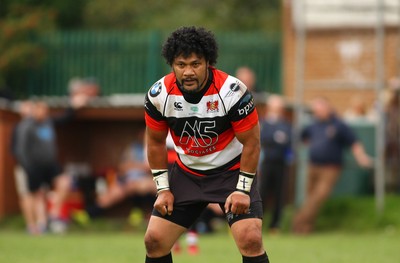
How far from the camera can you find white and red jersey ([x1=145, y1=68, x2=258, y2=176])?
305 inches

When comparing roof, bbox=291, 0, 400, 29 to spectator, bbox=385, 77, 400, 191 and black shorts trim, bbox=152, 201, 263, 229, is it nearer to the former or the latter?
spectator, bbox=385, 77, 400, 191

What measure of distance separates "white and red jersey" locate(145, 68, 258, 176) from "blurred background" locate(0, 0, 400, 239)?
10.3 meters

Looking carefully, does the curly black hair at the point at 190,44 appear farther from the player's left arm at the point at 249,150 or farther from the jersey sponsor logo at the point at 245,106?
the player's left arm at the point at 249,150

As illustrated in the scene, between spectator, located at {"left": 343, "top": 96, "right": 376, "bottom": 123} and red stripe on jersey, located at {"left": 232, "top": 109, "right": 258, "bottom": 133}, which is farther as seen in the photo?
spectator, located at {"left": 343, "top": 96, "right": 376, "bottom": 123}

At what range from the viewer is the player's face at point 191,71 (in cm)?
757

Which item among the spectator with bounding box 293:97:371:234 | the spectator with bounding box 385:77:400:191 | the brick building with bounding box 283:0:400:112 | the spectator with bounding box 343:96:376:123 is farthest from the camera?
the brick building with bounding box 283:0:400:112

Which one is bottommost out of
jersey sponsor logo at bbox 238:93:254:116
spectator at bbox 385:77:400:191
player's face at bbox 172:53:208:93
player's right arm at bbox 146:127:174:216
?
spectator at bbox 385:77:400:191

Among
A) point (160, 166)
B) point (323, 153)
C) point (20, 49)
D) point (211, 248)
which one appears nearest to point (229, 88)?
point (160, 166)

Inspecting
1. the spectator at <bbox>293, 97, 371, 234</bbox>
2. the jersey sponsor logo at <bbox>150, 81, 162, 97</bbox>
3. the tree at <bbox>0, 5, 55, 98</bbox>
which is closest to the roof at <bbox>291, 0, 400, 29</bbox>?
the spectator at <bbox>293, 97, 371, 234</bbox>

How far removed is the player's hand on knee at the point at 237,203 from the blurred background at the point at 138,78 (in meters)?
10.6

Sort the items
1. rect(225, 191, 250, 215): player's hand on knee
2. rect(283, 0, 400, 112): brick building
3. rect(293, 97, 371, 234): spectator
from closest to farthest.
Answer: rect(225, 191, 250, 215): player's hand on knee → rect(293, 97, 371, 234): spectator → rect(283, 0, 400, 112): brick building

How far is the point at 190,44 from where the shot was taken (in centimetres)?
757

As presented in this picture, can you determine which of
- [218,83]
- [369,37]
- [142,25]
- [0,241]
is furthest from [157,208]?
[142,25]

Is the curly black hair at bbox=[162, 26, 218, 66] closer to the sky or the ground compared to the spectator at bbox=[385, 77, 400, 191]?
closer to the sky
